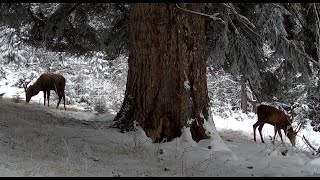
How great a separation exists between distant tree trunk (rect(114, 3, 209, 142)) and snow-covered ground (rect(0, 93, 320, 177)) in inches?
7.2

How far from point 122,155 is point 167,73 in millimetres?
1279

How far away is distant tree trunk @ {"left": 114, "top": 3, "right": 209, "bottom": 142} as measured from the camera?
17.1 ft

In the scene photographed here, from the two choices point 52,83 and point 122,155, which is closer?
point 122,155

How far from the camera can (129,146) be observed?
475 cm

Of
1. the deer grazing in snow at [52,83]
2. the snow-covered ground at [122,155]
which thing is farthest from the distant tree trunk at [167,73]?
the deer grazing in snow at [52,83]

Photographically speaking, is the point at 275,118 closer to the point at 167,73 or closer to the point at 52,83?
the point at 167,73

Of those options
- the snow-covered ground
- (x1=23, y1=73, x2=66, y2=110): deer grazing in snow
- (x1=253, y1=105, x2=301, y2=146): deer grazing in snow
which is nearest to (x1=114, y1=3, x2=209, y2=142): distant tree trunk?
the snow-covered ground

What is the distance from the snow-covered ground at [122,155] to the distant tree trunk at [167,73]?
0.18 meters

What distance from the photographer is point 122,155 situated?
4.44m

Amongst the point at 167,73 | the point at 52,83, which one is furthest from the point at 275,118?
the point at 52,83

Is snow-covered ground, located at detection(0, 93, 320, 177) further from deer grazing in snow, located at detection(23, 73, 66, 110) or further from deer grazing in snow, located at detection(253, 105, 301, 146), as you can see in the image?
deer grazing in snow, located at detection(23, 73, 66, 110)

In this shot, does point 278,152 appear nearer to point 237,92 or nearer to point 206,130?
point 206,130

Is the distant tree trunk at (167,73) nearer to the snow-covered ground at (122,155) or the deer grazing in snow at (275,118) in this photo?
the snow-covered ground at (122,155)

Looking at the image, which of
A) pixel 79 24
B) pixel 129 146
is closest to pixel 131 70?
pixel 129 146
